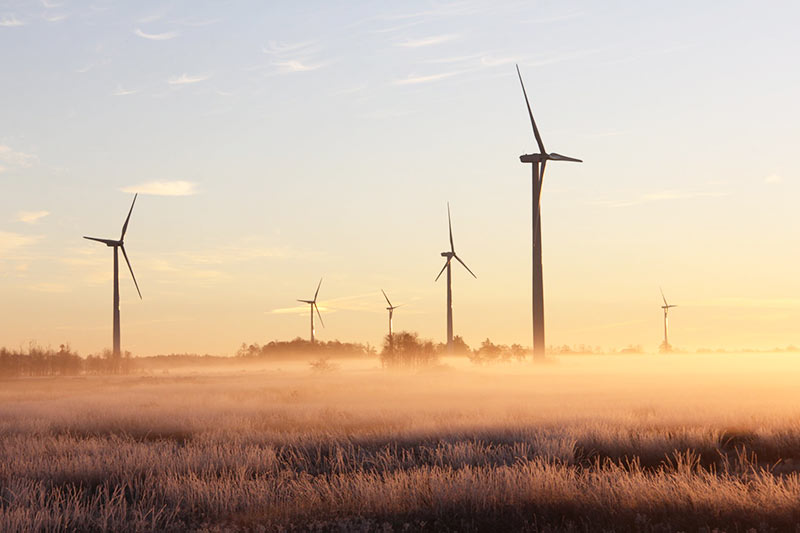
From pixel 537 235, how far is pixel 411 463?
42681 mm

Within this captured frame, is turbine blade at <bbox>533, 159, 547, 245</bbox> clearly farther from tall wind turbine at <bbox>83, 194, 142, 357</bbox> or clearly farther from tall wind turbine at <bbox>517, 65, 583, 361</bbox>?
tall wind turbine at <bbox>83, 194, 142, 357</bbox>

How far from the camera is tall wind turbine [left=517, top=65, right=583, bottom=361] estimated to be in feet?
188

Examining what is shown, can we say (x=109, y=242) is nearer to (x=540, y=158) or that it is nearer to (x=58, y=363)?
(x=58, y=363)

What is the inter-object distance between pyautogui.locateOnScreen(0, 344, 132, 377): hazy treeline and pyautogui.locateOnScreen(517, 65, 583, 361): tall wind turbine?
40742 mm

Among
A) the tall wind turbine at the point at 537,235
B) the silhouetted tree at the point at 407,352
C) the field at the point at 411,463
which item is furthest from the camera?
the silhouetted tree at the point at 407,352

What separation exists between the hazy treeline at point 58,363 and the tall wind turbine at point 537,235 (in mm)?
40742

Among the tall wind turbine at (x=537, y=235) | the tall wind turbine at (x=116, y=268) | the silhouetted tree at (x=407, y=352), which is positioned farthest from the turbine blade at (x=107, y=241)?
the tall wind turbine at (x=537, y=235)

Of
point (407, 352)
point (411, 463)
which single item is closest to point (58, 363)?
point (407, 352)

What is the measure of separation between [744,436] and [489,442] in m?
6.60

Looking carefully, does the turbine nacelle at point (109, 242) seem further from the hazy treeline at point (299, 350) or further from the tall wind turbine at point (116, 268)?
the hazy treeline at point (299, 350)

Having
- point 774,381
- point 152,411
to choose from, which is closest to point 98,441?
point 152,411

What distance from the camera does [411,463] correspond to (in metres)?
16.7

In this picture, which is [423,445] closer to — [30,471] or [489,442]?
[489,442]

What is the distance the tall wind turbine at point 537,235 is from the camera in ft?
188
